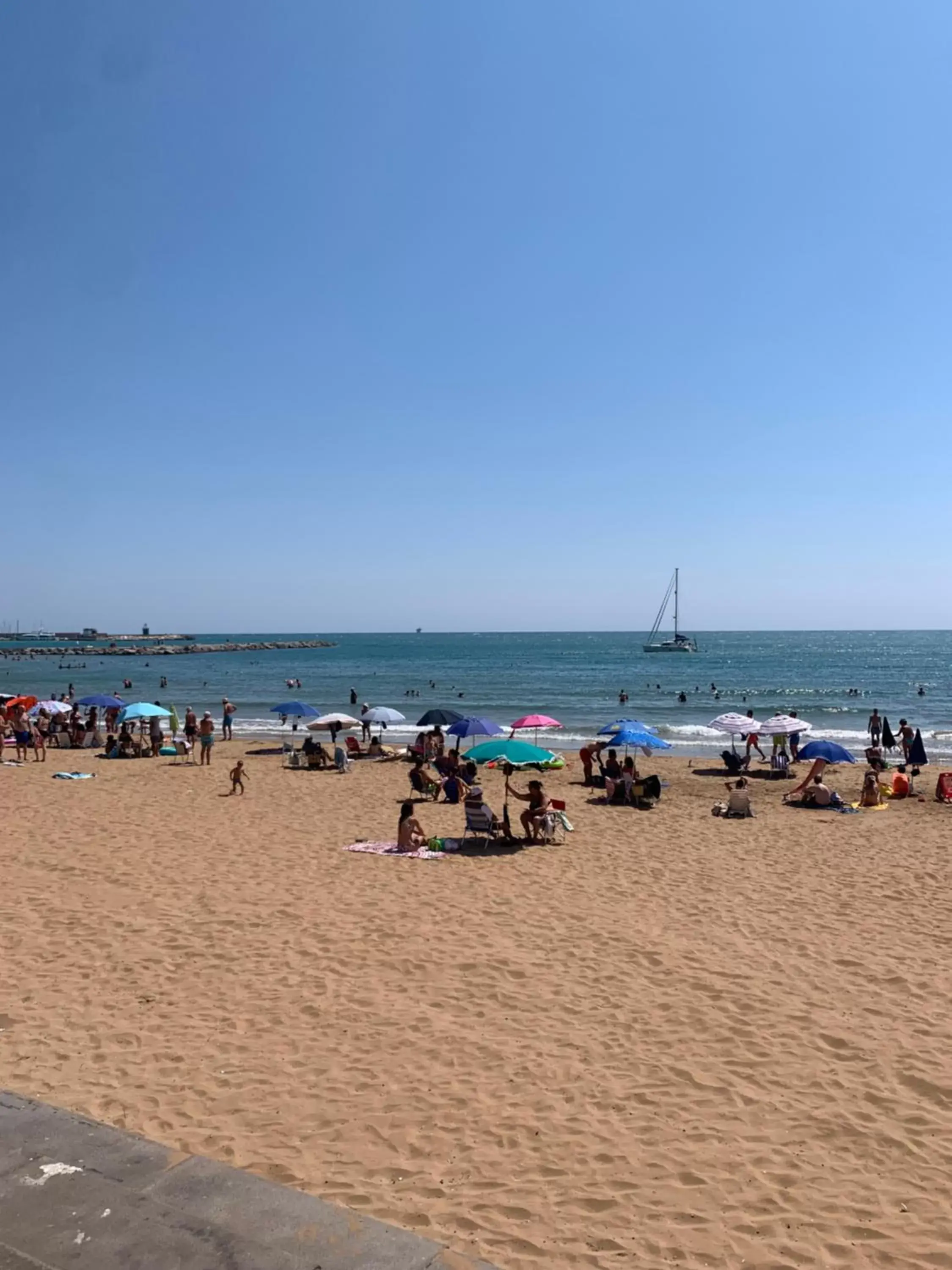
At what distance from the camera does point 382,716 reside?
75.6 feet

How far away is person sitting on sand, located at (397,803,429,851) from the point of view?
11.9 m

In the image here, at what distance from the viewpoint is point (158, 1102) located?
5160 millimetres

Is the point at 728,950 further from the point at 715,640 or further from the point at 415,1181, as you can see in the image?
the point at 715,640

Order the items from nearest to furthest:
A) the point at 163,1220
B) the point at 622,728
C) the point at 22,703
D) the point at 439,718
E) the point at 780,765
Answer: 1. the point at 163,1220
2. the point at 622,728
3. the point at 780,765
4. the point at 439,718
5. the point at 22,703

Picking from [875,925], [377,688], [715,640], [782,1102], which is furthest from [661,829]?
[715,640]

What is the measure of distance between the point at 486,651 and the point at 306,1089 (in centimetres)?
11888

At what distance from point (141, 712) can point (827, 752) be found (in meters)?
16.8

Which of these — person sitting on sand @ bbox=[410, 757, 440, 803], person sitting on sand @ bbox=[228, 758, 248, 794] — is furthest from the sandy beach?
person sitting on sand @ bbox=[228, 758, 248, 794]

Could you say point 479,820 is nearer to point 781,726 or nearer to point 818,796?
point 818,796

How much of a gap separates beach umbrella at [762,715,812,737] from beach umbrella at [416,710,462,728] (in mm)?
7225

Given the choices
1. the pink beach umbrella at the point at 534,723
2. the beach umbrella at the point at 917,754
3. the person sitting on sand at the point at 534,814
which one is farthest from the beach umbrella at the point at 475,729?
the beach umbrella at the point at 917,754

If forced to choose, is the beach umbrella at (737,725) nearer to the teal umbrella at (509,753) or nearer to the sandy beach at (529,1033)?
the teal umbrella at (509,753)

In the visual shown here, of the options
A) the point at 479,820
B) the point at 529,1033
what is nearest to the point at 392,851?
the point at 479,820

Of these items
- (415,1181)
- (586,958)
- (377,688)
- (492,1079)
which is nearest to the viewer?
(415,1181)
